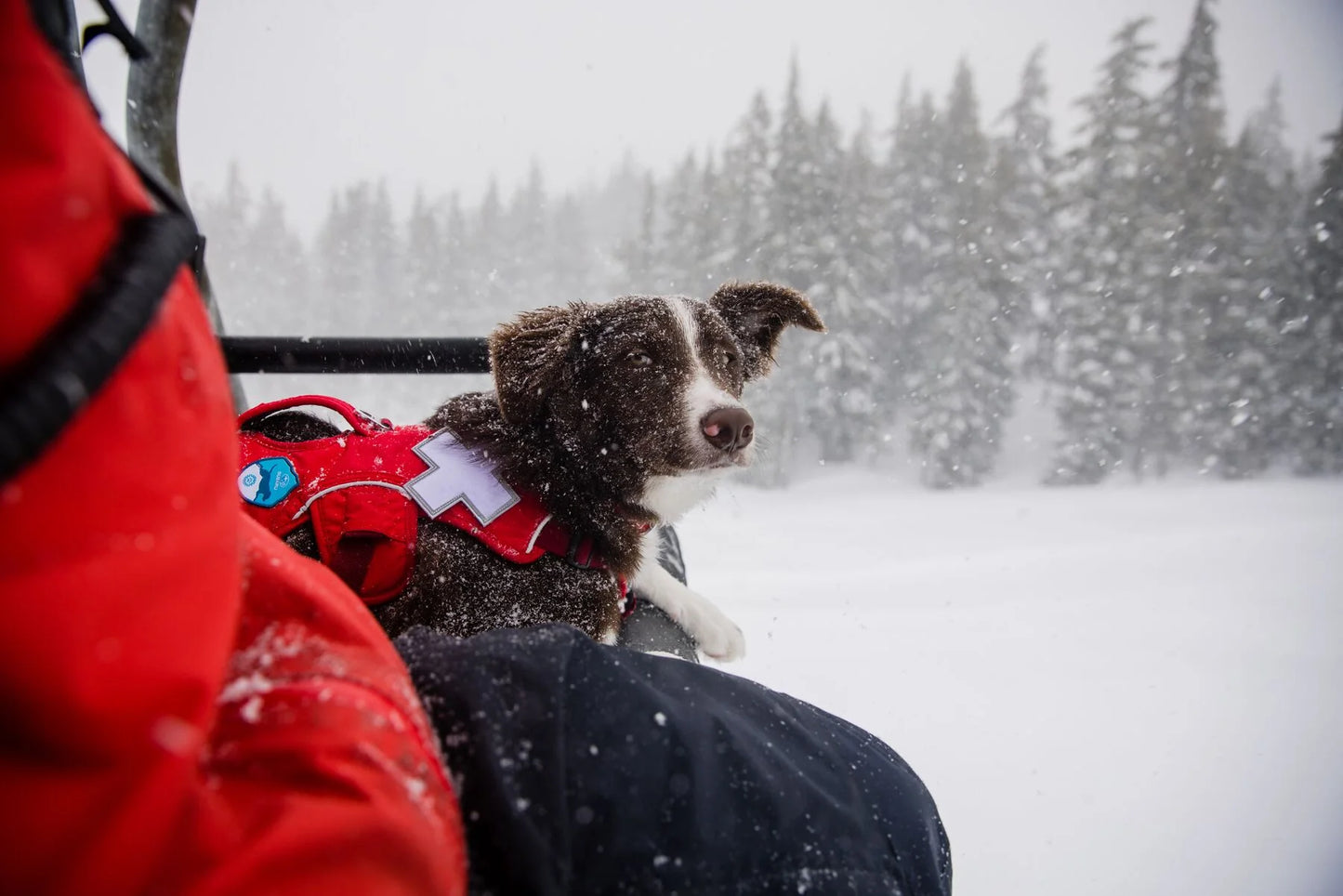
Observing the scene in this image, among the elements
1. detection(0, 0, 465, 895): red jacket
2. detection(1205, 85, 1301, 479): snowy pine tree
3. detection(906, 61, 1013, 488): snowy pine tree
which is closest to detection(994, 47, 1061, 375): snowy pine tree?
detection(906, 61, 1013, 488): snowy pine tree

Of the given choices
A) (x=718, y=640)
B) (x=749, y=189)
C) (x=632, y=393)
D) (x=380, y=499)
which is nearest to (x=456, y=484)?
(x=380, y=499)

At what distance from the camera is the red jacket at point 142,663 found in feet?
1.53

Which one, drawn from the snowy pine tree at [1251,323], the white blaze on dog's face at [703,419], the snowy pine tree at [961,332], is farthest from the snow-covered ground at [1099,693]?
the snowy pine tree at [1251,323]

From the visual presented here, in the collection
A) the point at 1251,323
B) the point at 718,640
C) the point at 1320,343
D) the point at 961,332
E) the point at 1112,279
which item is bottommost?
the point at 961,332

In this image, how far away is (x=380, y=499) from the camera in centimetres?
212

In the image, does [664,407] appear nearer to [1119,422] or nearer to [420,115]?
[1119,422]

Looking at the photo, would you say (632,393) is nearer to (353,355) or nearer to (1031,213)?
Result: (353,355)

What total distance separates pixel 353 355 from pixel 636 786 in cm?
307

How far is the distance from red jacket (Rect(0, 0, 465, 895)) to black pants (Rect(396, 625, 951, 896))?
0.11m

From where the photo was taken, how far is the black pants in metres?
0.81

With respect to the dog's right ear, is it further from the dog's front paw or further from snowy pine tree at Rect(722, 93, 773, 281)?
snowy pine tree at Rect(722, 93, 773, 281)

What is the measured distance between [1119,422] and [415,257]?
41.9 meters

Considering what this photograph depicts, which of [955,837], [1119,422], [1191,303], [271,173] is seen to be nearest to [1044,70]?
[1191,303]

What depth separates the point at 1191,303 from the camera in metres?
24.8
